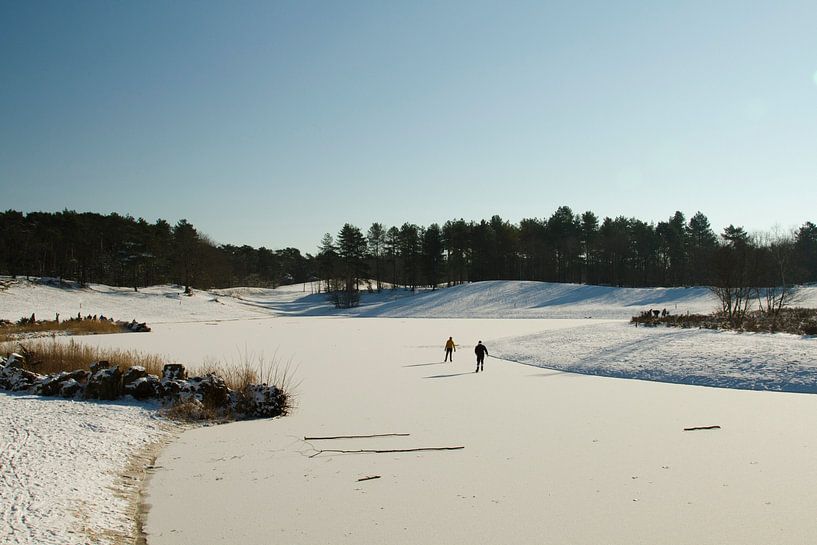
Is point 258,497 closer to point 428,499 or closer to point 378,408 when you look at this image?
point 428,499

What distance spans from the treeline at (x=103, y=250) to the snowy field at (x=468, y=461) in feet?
207

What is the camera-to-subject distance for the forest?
2805 inches

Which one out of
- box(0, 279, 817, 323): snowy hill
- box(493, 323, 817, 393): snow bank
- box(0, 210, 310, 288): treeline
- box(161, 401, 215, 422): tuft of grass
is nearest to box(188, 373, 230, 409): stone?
box(161, 401, 215, 422): tuft of grass

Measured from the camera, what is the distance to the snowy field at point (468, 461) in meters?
5.94

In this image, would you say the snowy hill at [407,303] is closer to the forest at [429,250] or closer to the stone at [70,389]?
the forest at [429,250]

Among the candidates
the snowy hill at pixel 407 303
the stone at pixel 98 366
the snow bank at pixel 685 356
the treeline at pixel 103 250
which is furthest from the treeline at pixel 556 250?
the stone at pixel 98 366

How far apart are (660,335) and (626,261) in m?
62.3

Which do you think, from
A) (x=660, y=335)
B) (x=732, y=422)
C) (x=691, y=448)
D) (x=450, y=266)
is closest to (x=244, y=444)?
(x=691, y=448)

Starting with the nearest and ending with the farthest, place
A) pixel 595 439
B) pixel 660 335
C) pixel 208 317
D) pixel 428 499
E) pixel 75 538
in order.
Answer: pixel 75 538, pixel 428 499, pixel 595 439, pixel 660 335, pixel 208 317

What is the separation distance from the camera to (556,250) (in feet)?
283

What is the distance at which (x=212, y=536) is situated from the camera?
228 inches

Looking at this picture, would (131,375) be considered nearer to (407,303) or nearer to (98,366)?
(98,366)

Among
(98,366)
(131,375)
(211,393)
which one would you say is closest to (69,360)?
(98,366)

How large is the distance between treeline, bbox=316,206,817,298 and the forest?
171 mm
